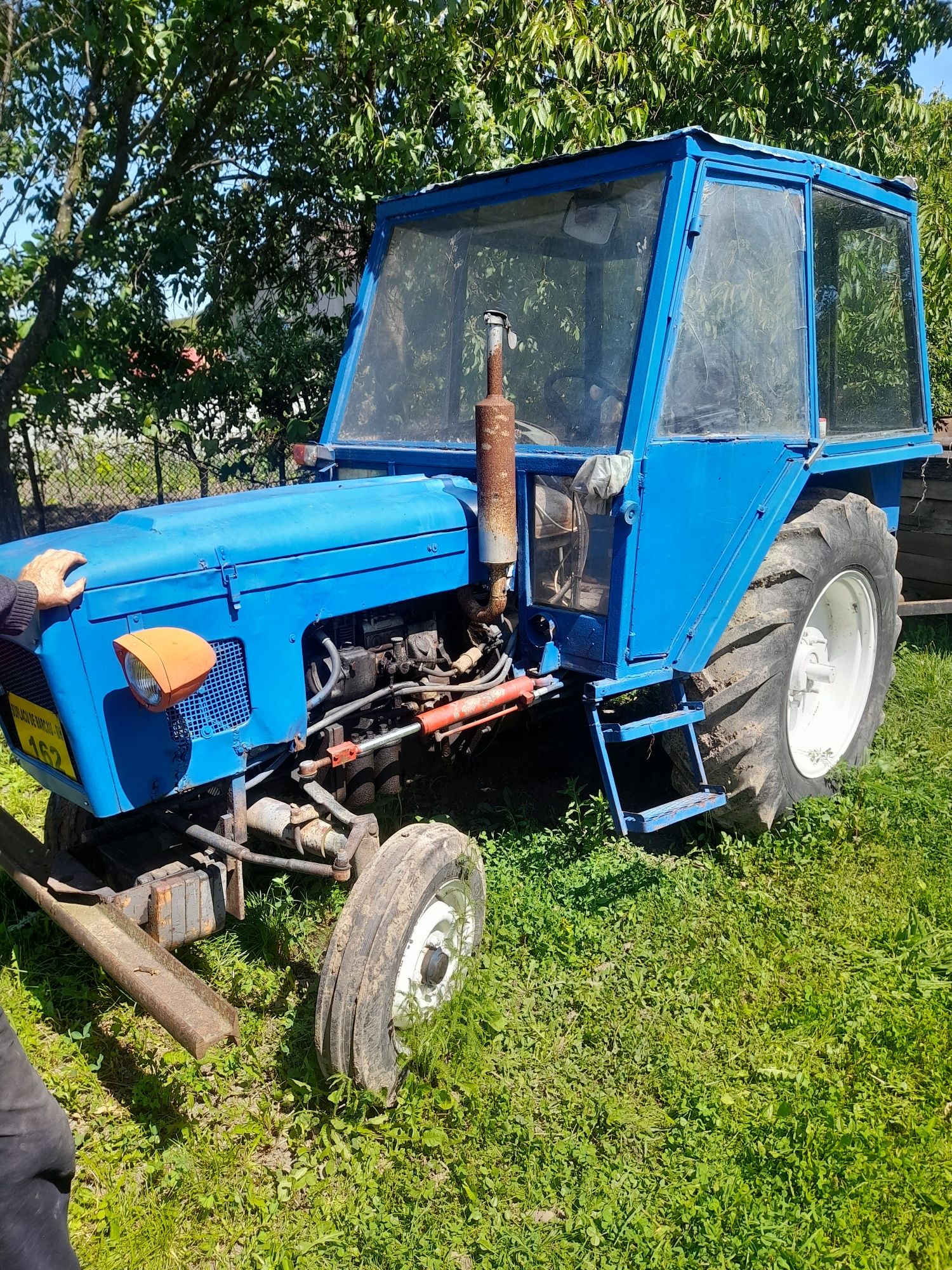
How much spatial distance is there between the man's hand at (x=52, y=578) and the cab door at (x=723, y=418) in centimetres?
161

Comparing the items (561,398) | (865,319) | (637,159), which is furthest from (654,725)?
(865,319)

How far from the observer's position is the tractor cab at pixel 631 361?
287 cm

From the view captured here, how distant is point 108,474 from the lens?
7633mm

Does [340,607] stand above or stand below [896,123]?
below

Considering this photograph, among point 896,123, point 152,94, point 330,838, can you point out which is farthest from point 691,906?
point 896,123

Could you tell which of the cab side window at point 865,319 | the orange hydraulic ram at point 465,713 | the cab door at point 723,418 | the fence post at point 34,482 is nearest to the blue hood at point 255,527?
the orange hydraulic ram at point 465,713

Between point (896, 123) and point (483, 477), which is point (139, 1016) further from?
point (896, 123)

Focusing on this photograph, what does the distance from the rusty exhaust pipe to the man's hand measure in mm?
1148

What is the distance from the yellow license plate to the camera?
238 cm

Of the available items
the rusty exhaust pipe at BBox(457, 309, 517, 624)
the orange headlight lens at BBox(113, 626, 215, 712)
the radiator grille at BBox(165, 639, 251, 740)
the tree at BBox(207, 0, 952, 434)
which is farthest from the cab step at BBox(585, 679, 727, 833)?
the tree at BBox(207, 0, 952, 434)

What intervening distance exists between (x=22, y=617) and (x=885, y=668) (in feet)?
11.3

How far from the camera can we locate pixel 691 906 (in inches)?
128

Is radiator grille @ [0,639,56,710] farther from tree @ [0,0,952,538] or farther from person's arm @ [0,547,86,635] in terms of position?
tree @ [0,0,952,538]

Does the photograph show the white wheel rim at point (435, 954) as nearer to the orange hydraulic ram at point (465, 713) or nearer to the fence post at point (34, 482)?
the orange hydraulic ram at point (465, 713)
